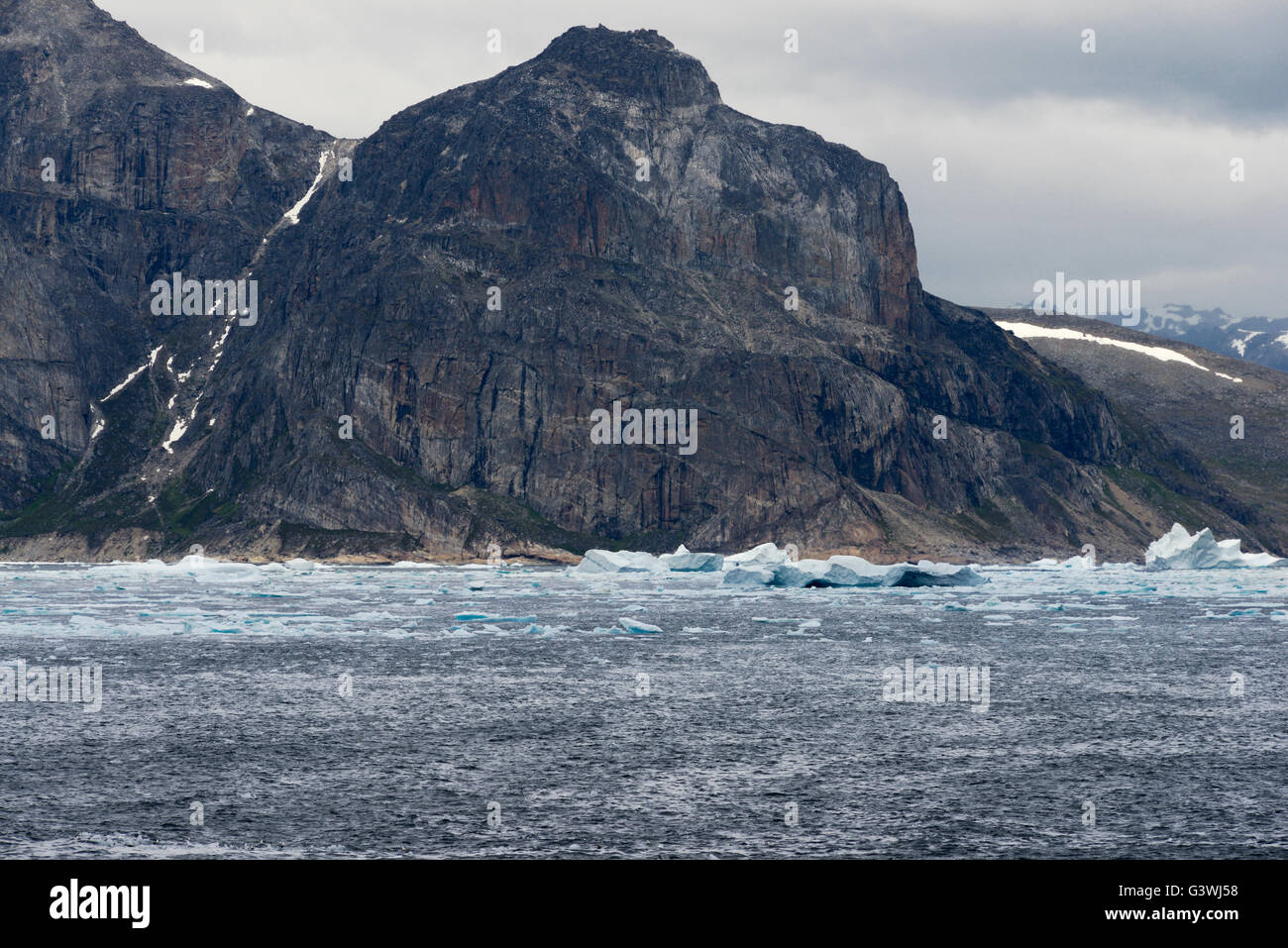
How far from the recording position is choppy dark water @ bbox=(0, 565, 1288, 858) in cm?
3014

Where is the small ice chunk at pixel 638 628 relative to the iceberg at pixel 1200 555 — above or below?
below

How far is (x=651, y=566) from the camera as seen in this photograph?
193875 mm

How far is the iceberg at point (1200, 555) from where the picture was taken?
178 meters

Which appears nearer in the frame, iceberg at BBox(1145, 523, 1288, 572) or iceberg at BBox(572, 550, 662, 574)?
iceberg at BBox(1145, 523, 1288, 572)

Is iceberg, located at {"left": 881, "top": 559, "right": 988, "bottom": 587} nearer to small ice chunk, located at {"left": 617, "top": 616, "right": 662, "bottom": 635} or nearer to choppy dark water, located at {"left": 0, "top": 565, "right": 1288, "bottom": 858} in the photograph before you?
choppy dark water, located at {"left": 0, "top": 565, "right": 1288, "bottom": 858}

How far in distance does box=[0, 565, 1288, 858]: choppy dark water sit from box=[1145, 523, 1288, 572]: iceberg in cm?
9870

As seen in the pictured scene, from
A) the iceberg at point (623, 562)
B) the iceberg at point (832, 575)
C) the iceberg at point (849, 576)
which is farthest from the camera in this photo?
the iceberg at point (623, 562)

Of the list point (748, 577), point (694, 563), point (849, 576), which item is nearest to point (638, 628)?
point (748, 577)

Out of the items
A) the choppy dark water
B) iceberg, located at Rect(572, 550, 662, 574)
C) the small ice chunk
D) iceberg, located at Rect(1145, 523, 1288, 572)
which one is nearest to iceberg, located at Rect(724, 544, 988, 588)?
iceberg, located at Rect(572, 550, 662, 574)

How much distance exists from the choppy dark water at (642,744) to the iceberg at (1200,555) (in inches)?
3886

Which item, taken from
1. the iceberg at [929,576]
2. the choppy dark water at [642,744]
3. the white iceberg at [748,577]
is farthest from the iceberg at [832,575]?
the choppy dark water at [642,744]

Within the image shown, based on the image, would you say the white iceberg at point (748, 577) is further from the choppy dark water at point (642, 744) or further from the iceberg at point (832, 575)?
the choppy dark water at point (642, 744)
